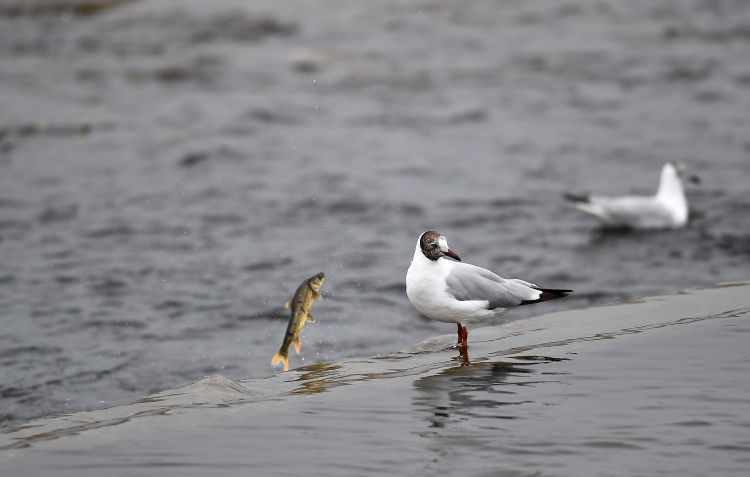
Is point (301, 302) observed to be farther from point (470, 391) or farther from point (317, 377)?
point (470, 391)

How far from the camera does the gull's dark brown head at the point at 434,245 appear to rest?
7.10 m

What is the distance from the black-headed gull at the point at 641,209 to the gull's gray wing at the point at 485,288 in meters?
5.47

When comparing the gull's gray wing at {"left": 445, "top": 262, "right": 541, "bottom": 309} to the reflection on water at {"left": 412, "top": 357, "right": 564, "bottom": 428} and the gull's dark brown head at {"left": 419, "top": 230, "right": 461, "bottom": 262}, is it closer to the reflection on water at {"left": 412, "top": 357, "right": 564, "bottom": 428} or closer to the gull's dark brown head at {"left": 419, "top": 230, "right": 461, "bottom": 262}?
the gull's dark brown head at {"left": 419, "top": 230, "right": 461, "bottom": 262}

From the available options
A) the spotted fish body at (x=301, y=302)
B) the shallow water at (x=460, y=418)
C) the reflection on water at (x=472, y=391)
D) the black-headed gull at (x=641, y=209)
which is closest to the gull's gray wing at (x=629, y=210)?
the black-headed gull at (x=641, y=209)

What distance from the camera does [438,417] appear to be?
232 inches

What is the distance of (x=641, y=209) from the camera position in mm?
13094

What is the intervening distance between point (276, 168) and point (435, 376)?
940 centimetres

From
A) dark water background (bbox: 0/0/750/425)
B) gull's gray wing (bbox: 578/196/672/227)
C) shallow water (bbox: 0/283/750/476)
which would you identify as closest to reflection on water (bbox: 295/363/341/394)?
shallow water (bbox: 0/283/750/476)

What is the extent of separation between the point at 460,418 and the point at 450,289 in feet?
4.74

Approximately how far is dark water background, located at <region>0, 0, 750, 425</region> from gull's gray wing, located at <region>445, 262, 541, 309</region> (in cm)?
188

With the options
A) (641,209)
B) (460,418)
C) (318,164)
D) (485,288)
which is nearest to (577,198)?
(641,209)

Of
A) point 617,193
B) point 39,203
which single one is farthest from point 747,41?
point 39,203

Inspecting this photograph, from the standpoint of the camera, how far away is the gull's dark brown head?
7096 millimetres

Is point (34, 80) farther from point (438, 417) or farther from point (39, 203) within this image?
point (438, 417)
